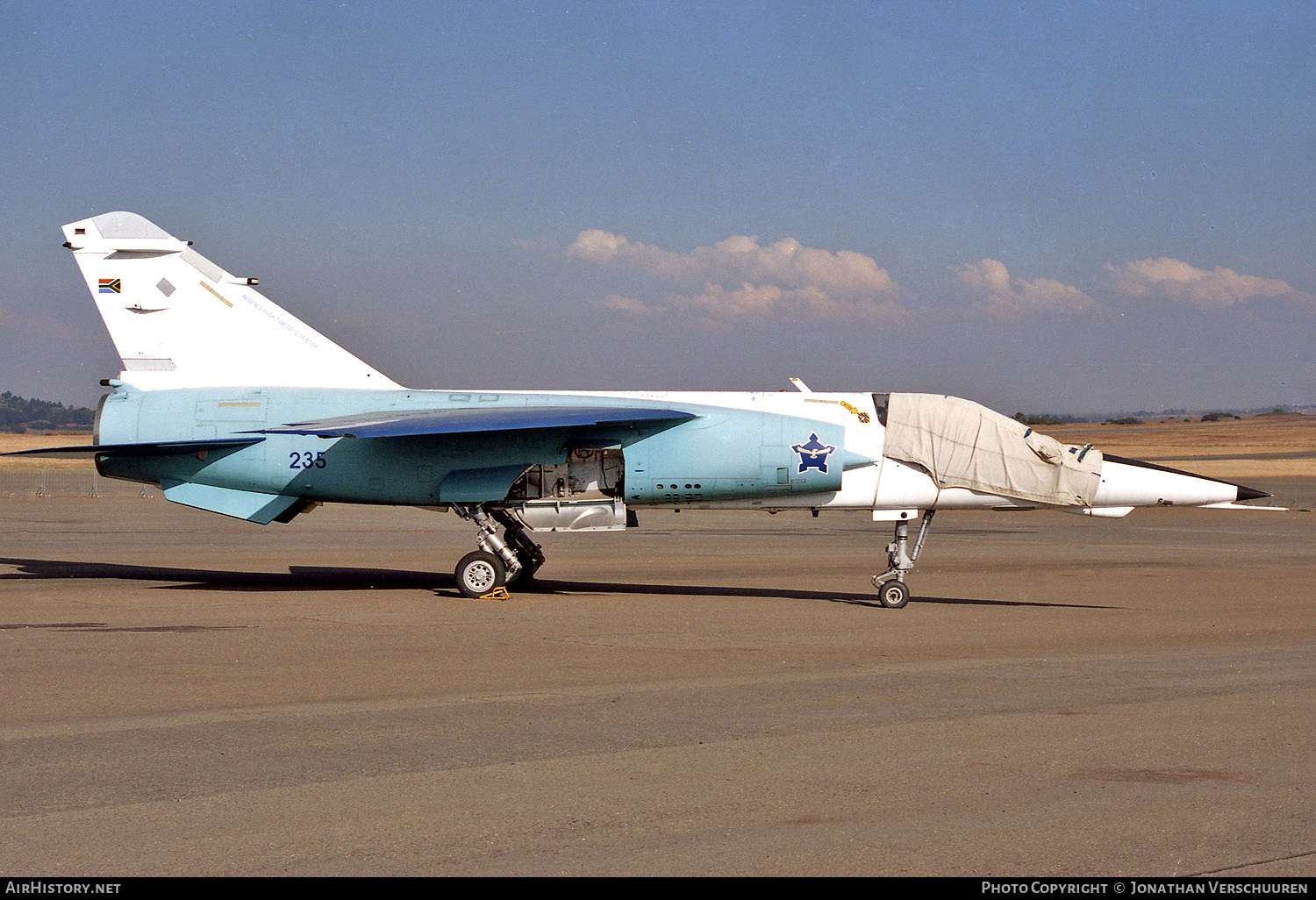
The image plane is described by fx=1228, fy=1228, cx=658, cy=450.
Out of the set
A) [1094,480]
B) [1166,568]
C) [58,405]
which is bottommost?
[1166,568]

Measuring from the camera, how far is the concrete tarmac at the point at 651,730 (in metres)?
5.78

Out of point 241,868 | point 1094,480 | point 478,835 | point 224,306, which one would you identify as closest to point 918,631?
point 1094,480

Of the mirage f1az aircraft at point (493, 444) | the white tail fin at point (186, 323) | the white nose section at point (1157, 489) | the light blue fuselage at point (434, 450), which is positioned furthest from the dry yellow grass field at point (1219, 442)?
the white tail fin at point (186, 323)

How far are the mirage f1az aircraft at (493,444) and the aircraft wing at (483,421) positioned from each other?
1.9 inches

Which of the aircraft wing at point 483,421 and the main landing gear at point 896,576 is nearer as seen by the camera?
the aircraft wing at point 483,421

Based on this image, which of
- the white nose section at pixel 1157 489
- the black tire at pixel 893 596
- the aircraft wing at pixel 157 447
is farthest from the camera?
the aircraft wing at pixel 157 447

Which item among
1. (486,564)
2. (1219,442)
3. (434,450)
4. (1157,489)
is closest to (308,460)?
(434,450)

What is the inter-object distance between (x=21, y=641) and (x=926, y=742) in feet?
29.9

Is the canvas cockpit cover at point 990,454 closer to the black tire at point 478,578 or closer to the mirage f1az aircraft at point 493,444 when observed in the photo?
the mirage f1az aircraft at point 493,444

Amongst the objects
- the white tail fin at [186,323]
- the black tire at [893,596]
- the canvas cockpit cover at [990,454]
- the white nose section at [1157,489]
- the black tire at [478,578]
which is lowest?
the black tire at [893,596]

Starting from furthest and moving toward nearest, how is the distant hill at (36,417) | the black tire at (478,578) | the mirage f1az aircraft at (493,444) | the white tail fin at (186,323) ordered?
the distant hill at (36,417)
the white tail fin at (186,323)
the black tire at (478,578)
the mirage f1az aircraft at (493,444)

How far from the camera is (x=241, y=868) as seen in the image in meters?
5.38

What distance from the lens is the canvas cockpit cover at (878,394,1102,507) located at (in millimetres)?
16844
